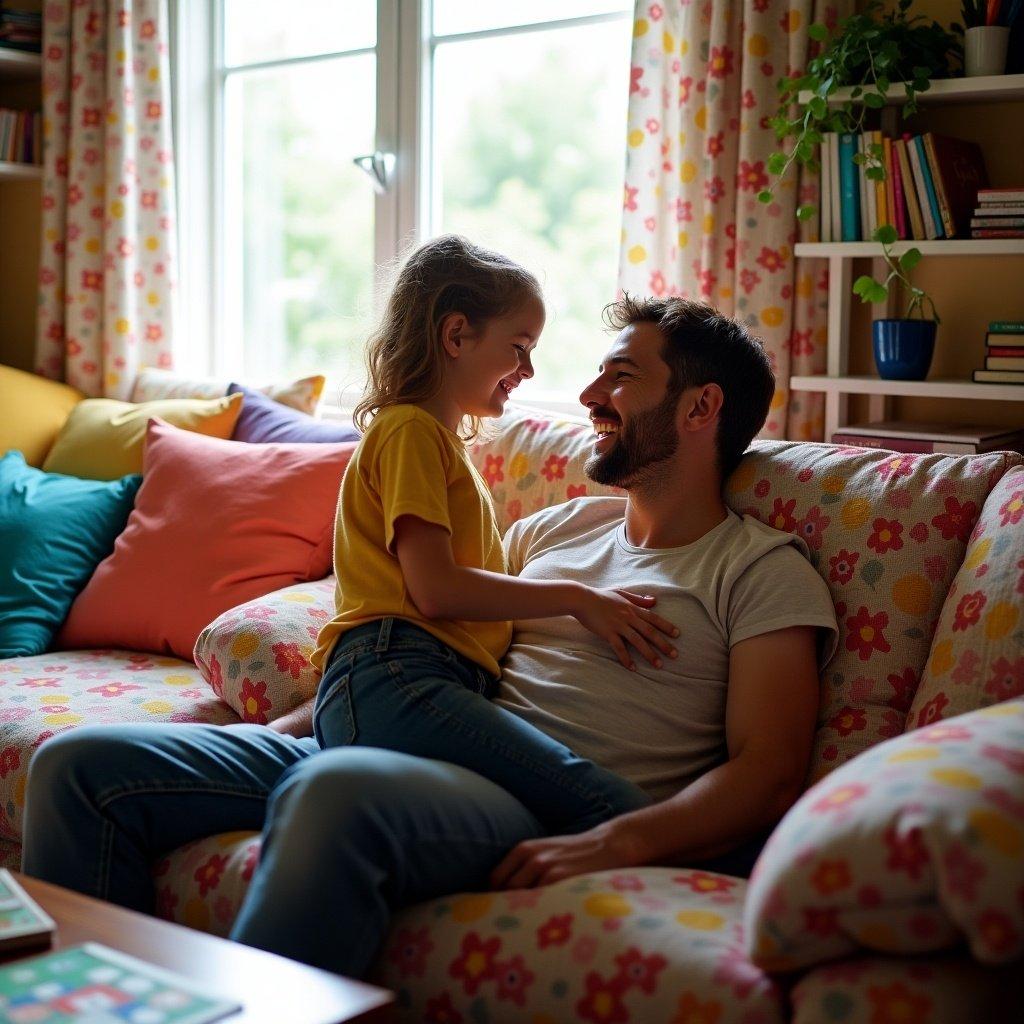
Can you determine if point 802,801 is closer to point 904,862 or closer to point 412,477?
point 904,862

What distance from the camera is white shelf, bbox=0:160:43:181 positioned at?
12.3 feet

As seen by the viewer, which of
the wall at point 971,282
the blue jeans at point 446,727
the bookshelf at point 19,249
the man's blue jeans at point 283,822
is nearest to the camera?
the man's blue jeans at point 283,822

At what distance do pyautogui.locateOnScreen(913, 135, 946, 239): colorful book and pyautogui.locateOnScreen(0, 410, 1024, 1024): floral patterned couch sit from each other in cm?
63

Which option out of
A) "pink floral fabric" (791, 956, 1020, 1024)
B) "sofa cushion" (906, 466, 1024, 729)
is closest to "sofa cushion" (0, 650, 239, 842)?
"sofa cushion" (906, 466, 1024, 729)

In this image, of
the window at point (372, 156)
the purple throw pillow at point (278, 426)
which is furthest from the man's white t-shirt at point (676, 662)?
the window at point (372, 156)

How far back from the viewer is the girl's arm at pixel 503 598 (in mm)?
1631

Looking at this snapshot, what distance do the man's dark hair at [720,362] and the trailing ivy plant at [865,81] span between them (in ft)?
1.78

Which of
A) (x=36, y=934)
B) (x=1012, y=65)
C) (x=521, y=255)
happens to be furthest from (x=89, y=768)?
(x=1012, y=65)

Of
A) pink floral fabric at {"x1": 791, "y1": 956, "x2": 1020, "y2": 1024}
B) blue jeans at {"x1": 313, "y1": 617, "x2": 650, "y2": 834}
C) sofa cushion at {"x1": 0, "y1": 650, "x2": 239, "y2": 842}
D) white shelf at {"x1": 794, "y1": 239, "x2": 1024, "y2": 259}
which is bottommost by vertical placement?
sofa cushion at {"x1": 0, "y1": 650, "x2": 239, "y2": 842}

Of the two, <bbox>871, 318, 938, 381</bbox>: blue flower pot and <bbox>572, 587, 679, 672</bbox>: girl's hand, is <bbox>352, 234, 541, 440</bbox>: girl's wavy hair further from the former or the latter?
<bbox>871, 318, 938, 381</bbox>: blue flower pot

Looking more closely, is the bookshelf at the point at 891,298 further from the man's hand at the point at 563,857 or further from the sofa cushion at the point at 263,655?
the man's hand at the point at 563,857

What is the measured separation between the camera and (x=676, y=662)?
1.68 metres

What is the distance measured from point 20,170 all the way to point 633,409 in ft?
8.77

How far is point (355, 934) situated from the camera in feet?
4.27
